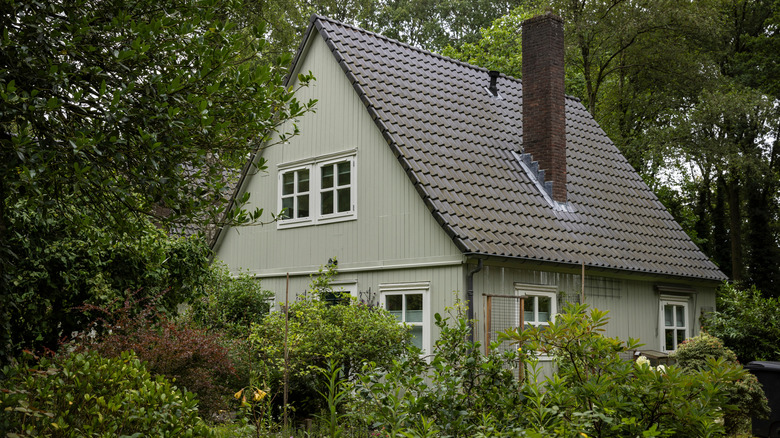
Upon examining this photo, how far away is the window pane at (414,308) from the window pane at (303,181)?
389 centimetres

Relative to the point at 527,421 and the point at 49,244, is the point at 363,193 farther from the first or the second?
the point at 527,421

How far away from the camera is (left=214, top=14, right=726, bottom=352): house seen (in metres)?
14.4

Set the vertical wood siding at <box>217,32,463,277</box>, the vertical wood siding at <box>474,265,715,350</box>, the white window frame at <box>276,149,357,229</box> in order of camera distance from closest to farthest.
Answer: the vertical wood siding at <box>474,265,715,350</box>, the vertical wood siding at <box>217,32,463,277</box>, the white window frame at <box>276,149,357,229</box>

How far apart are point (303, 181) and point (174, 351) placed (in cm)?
808

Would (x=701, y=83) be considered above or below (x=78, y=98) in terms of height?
above

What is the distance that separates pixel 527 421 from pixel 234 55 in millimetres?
4596

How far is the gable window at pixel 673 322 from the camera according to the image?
18328 millimetres

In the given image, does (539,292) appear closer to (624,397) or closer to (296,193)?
(296,193)

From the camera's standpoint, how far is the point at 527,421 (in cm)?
567

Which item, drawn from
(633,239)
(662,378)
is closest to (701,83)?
(633,239)

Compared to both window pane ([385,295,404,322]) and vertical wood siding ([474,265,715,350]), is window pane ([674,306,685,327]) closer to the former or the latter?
vertical wood siding ([474,265,715,350])

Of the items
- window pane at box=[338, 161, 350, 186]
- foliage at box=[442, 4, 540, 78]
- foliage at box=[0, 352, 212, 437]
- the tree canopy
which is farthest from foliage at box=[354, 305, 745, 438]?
foliage at box=[442, 4, 540, 78]

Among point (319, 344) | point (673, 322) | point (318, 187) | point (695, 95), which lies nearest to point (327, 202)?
point (318, 187)

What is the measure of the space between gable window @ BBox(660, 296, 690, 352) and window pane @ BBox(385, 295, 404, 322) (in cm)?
690
